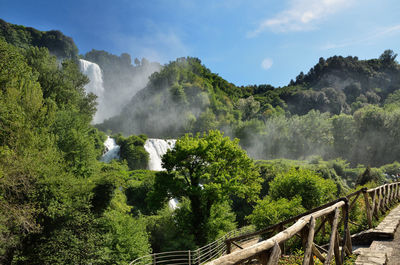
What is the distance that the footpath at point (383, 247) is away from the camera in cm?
394

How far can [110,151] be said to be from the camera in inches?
1636

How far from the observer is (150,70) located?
113062 mm

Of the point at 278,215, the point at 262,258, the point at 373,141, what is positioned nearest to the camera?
the point at 262,258

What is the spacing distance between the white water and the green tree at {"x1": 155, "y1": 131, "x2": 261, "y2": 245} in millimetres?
26573

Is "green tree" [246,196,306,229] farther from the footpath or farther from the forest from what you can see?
the footpath

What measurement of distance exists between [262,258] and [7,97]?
53.8 feet

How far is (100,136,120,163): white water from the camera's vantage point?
132 feet

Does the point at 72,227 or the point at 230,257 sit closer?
the point at 230,257

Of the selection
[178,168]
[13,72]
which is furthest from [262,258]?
[13,72]

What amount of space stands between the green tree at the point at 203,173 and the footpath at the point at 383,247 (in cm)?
1088

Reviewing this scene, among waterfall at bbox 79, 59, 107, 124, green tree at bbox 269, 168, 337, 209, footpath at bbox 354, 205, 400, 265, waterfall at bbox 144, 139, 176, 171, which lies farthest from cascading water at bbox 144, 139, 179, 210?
waterfall at bbox 79, 59, 107, 124

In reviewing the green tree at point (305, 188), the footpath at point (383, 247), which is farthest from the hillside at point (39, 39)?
the footpath at point (383, 247)

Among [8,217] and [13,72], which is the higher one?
[13,72]

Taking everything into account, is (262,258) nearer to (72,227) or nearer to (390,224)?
(390,224)
